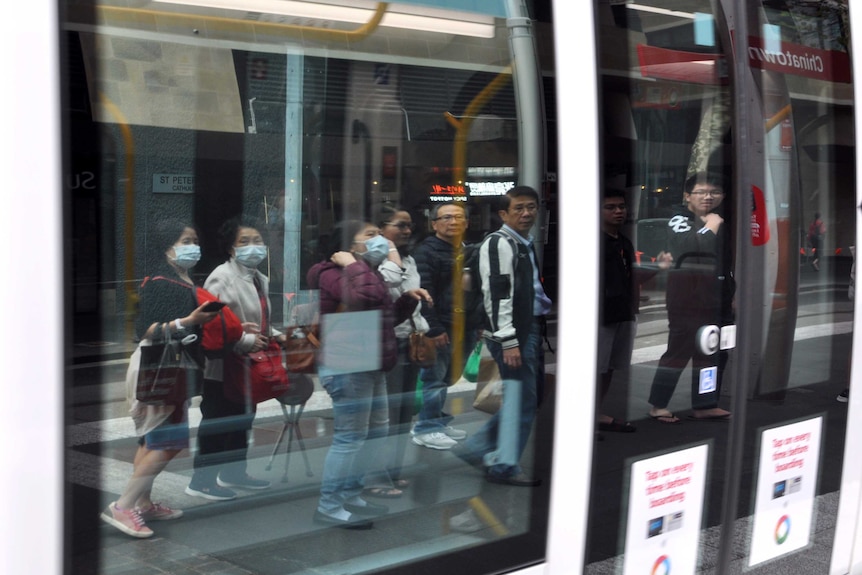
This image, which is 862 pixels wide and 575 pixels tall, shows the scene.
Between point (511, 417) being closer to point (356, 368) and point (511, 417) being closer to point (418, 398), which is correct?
point (418, 398)

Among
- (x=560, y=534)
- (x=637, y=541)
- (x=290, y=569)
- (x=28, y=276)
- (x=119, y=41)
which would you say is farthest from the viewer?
(x=637, y=541)

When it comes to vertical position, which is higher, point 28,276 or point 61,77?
point 61,77

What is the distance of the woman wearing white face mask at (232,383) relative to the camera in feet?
6.75

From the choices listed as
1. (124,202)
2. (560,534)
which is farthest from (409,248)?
(560,534)

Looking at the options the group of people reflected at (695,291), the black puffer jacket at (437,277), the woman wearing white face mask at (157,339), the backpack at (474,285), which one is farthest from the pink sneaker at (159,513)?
the group of people reflected at (695,291)

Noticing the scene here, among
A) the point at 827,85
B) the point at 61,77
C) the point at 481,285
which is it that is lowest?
the point at 481,285

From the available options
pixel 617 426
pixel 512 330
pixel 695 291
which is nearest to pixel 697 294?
pixel 695 291

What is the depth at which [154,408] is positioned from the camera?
6.52 feet

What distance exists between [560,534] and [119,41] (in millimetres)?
1662

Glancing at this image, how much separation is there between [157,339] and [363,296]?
51cm

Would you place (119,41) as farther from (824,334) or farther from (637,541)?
(824,334)

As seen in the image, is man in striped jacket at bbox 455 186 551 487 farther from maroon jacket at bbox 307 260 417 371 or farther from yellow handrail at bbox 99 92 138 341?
yellow handrail at bbox 99 92 138 341

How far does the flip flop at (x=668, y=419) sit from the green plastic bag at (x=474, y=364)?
666mm

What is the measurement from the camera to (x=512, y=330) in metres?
2.46
